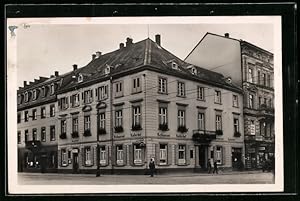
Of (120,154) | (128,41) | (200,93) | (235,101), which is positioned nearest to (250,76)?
(235,101)

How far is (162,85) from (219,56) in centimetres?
28

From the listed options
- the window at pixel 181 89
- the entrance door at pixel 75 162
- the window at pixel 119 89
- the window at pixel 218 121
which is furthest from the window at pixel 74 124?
the window at pixel 218 121

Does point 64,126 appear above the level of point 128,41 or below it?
below

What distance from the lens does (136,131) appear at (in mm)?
2795

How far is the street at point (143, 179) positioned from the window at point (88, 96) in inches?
12.7

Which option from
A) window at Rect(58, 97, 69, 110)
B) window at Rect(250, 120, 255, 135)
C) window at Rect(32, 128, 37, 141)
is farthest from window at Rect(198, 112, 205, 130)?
window at Rect(32, 128, 37, 141)

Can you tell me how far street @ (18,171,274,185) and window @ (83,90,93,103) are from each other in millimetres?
323

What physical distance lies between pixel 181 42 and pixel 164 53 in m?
0.09

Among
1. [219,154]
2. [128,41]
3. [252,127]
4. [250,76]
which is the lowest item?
[219,154]

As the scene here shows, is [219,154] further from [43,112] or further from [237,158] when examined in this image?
[43,112]

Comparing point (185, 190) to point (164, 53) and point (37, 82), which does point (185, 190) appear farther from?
point (37, 82)

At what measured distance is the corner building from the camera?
279 centimetres

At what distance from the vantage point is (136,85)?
2.80 m

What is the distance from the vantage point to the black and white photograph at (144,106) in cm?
278
